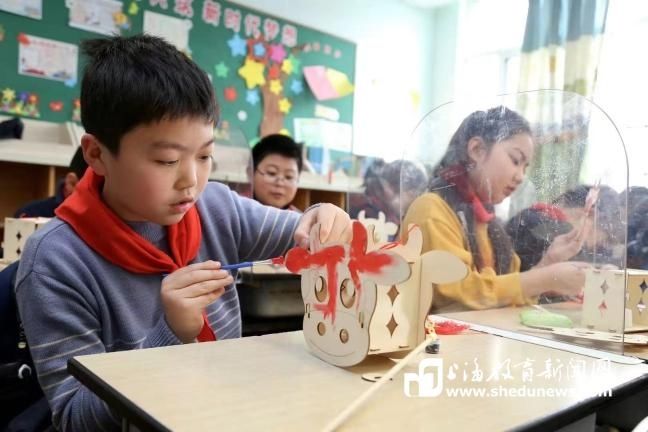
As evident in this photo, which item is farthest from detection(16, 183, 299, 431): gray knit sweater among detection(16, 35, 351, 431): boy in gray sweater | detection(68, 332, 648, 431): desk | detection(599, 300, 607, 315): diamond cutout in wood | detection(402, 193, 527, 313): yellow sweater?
detection(599, 300, 607, 315): diamond cutout in wood

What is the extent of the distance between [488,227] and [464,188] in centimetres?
9

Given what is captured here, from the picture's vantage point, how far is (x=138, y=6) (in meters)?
3.38

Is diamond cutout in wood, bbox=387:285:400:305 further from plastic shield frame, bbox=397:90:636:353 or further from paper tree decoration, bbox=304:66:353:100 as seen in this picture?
paper tree decoration, bbox=304:66:353:100

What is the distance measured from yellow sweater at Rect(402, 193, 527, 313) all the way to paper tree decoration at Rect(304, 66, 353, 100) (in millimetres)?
3233

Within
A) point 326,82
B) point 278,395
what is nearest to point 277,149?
point 326,82

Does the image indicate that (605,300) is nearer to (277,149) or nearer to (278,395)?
(278,395)

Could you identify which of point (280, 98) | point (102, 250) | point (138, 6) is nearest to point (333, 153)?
point (280, 98)

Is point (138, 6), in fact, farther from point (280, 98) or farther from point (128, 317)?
point (128, 317)

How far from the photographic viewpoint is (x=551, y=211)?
38.8 inches

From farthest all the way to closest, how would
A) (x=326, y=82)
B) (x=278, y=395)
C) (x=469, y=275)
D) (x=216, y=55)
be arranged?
(x=326, y=82) → (x=216, y=55) → (x=469, y=275) → (x=278, y=395)

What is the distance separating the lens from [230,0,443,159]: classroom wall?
4387 millimetres

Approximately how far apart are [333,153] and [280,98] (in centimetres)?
65

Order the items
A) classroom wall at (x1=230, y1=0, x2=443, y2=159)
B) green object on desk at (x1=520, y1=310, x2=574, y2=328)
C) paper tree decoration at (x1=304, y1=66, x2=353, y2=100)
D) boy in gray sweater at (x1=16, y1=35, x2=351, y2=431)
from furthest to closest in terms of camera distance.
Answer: classroom wall at (x1=230, y1=0, x2=443, y2=159), paper tree decoration at (x1=304, y1=66, x2=353, y2=100), green object on desk at (x1=520, y1=310, x2=574, y2=328), boy in gray sweater at (x1=16, y1=35, x2=351, y2=431)

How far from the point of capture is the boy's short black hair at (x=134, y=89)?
31.3 inches
